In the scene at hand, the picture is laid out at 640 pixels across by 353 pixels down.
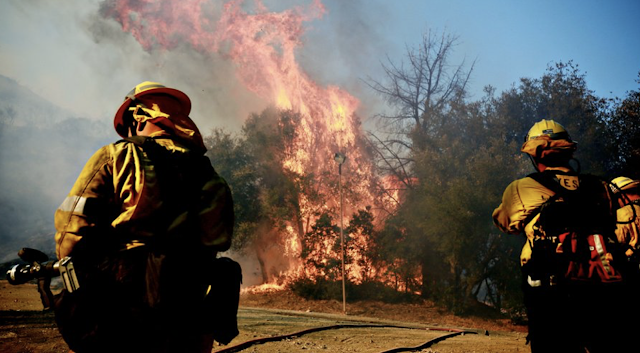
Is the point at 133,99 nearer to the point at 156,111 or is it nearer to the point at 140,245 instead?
the point at 156,111

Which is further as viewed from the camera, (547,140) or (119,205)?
(547,140)

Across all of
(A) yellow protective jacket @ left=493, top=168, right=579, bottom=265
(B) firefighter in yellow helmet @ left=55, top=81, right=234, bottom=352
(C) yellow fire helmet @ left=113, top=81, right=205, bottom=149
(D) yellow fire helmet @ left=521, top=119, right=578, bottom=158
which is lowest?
(B) firefighter in yellow helmet @ left=55, top=81, right=234, bottom=352

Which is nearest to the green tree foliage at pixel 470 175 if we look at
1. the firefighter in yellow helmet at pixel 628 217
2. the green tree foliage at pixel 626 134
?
the green tree foliage at pixel 626 134

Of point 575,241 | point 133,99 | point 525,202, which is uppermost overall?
point 133,99

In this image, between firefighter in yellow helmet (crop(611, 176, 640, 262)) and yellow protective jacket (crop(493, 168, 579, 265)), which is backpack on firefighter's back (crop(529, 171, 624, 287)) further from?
firefighter in yellow helmet (crop(611, 176, 640, 262))

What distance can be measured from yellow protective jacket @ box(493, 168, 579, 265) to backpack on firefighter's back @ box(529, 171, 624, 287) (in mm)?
85

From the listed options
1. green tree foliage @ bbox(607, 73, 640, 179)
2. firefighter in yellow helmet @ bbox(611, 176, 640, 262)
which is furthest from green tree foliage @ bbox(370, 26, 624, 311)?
firefighter in yellow helmet @ bbox(611, 176, 640, 262)

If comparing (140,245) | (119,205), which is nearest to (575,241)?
(140,245)

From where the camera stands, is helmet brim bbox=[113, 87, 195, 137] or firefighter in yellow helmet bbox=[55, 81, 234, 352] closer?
firefighter in yellow helmet bbox=[55, 81, 234, 352]

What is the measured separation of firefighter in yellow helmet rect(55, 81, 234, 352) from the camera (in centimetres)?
187

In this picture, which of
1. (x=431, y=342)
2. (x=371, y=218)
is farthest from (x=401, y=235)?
(x=431, y=342)

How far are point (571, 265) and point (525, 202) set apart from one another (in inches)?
22.8

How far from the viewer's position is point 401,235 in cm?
2239

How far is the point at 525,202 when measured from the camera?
3.39 metres
